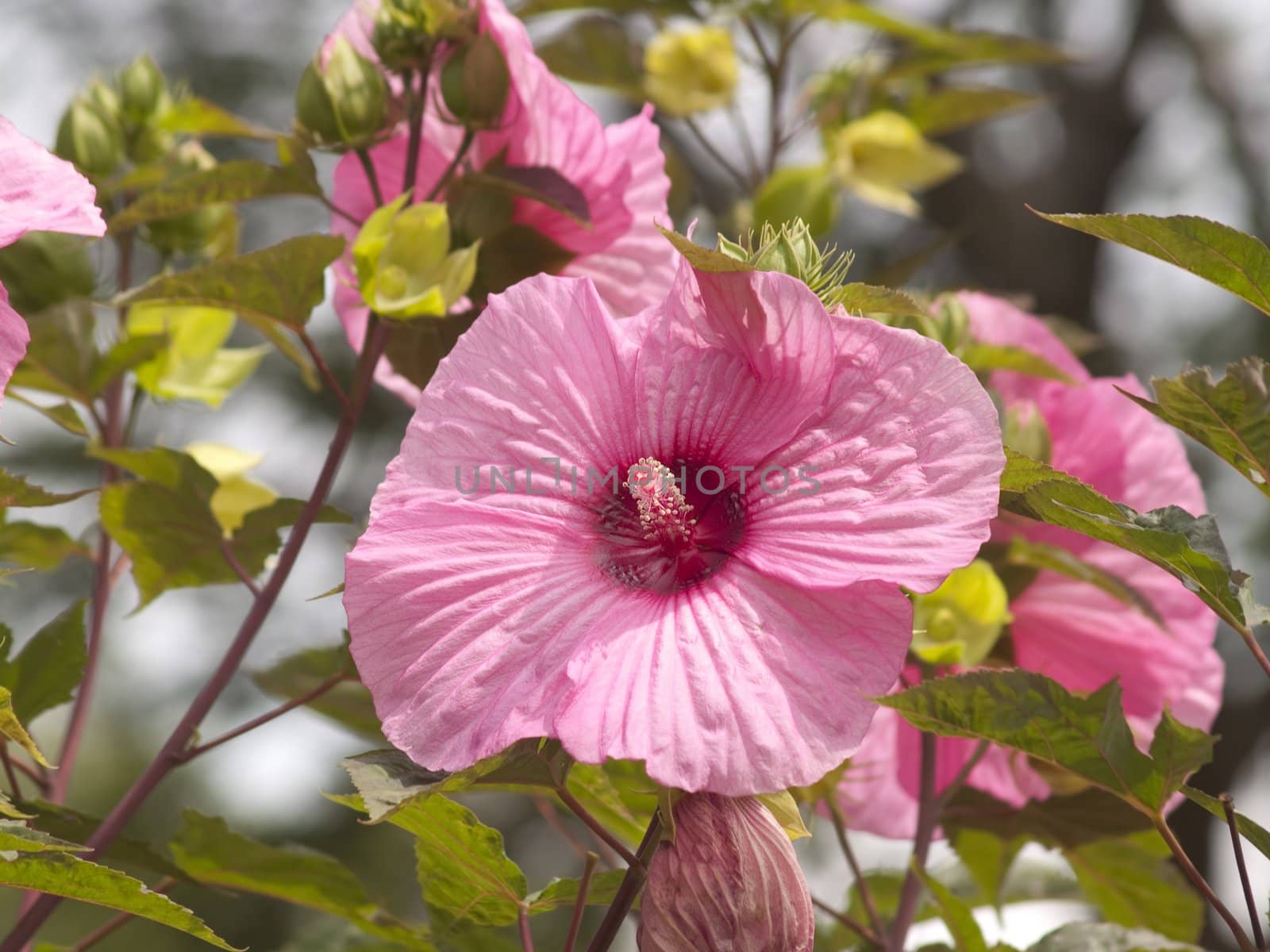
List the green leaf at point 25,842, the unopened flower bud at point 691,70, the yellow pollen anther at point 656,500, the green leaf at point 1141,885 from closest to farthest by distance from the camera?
1. the green leaf at point 25,842
2. the yellow pollen anther at point 656,500
3. the green leaf at point 1141,885
4. the unopened flower bud at point 691,70

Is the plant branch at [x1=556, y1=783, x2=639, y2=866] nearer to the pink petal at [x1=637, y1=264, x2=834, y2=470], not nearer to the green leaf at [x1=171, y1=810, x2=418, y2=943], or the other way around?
the pink petal at [x1=637, y1=264, x2=834, y2=470]

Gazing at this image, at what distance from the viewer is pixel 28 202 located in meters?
0.51

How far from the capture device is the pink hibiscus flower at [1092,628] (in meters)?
0.80

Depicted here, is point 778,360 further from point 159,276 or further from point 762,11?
point 762,11

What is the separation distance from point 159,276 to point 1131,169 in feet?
8.63

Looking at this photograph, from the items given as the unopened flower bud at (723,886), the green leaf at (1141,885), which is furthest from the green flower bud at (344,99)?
the green leaf at (1141,885)

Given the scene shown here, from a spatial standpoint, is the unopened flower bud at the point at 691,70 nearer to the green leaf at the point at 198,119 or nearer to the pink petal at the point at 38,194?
the green leaf at the point at 198,119

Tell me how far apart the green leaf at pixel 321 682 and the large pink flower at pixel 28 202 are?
1.12 ft

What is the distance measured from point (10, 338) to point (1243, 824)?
491 millimetres

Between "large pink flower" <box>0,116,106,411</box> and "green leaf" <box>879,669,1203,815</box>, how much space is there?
35 cm

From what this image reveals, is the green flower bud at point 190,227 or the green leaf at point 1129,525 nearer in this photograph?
the green leaf at point 1129,525

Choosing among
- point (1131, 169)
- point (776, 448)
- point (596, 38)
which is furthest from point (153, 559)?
point (1131, 169)

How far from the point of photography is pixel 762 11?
1.25 metres

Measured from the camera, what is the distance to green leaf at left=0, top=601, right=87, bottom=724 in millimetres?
724
